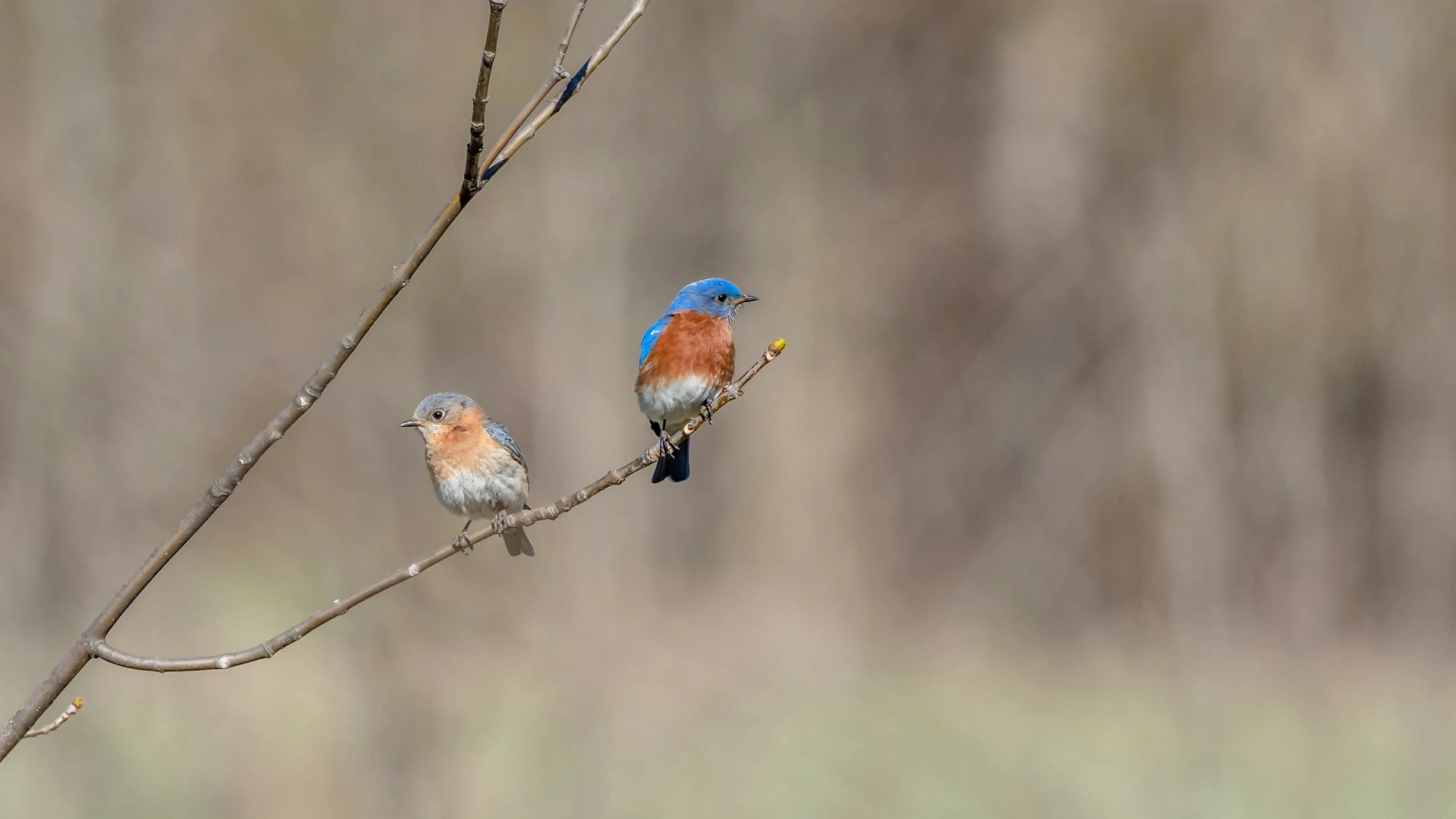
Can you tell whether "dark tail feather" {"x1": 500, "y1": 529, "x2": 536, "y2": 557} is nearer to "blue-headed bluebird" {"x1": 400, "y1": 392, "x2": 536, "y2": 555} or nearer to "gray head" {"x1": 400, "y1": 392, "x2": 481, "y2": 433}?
"blue-headed bluebird" {"x1": 400, "y1": 392, "x2": 536, "y2": 555}

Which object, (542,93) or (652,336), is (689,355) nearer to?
(652,336)

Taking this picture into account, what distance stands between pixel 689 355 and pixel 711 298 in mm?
193

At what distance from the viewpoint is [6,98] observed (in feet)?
36.5

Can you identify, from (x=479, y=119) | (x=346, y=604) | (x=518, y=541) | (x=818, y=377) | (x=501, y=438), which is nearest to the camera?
(x=479, y=119)

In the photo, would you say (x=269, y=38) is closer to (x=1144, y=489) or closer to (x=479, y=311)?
(x=479, y=311)

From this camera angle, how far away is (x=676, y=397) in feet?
11.0

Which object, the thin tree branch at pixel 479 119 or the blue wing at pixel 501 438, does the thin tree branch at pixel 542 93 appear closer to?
the thin tree branch at pixel 479 119

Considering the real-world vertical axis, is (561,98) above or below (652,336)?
below

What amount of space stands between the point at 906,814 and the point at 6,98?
32.5ft

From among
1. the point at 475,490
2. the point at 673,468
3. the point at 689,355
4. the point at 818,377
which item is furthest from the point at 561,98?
the point at 818,377

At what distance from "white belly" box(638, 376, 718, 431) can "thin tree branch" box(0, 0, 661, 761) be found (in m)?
1.45

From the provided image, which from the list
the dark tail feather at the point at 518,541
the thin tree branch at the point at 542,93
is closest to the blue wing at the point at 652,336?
the dark tail feather at the point at 518,541

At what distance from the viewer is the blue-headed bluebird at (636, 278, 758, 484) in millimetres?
3338

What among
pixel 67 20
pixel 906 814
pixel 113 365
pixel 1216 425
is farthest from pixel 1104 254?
pixel 67 20
